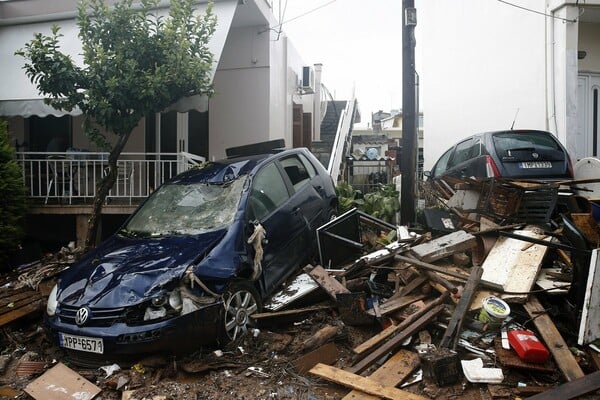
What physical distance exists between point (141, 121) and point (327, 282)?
269 inches

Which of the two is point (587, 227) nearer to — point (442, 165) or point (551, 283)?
point (551, 283)

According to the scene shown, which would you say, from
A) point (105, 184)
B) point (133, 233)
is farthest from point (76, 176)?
point (133, 233)

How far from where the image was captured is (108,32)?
5.98m

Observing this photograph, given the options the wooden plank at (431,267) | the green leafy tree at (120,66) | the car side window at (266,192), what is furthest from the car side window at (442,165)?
the green leafy tree at (120,66)

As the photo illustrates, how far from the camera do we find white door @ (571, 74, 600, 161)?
9.82 meters

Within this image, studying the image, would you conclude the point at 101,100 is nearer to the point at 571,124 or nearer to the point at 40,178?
the point at 40,178

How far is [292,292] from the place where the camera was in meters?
4.84

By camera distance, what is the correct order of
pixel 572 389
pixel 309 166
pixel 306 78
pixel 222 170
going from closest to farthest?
pixel 572 389 < pixel 222 170 < pixel 309 166 < pixel 306 78

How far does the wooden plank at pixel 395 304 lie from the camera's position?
434 cm

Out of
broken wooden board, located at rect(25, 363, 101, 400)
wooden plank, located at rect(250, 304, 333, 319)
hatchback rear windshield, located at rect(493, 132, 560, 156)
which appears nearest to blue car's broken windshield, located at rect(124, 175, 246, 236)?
wooden plank, located at rect(250, 304, 333, 319)

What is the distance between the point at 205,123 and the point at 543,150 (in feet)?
23.1

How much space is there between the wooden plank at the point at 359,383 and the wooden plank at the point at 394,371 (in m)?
0.05

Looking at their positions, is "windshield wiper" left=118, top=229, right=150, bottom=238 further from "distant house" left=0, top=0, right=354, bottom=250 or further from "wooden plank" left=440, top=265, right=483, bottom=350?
"wooden plank" left=440, top=265, right=483, bottom=350

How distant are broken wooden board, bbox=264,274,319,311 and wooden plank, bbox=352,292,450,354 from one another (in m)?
0.93
